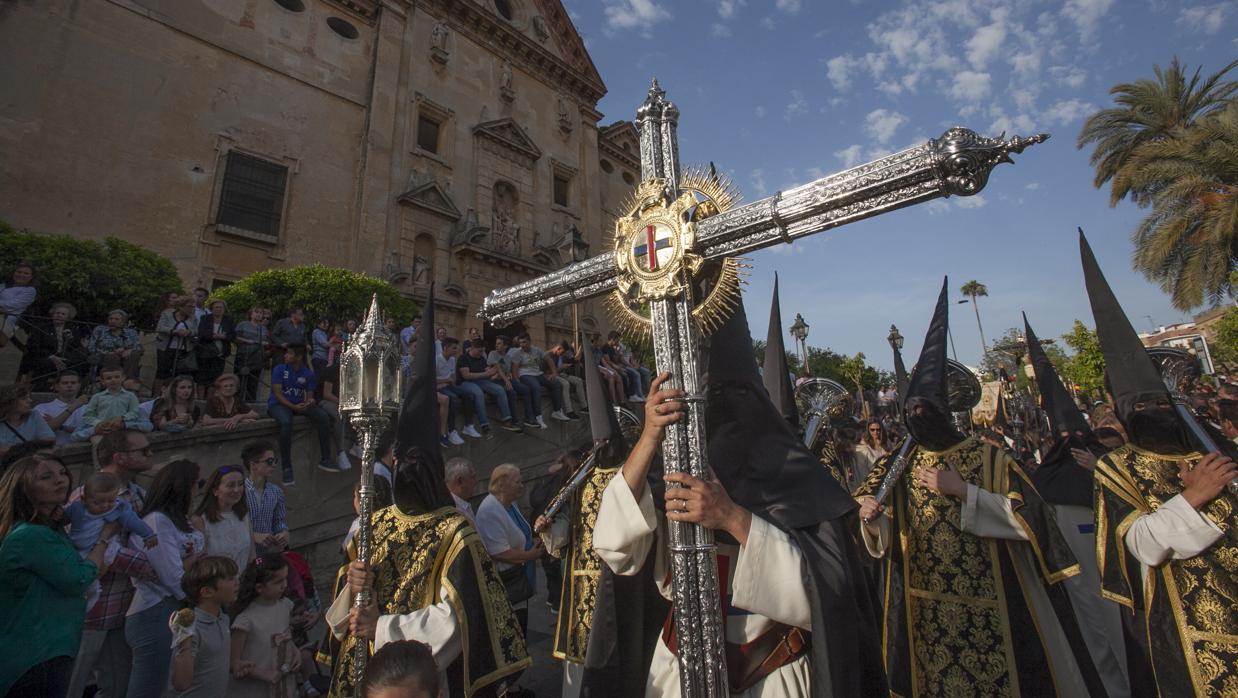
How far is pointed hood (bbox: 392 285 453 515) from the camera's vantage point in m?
3.37

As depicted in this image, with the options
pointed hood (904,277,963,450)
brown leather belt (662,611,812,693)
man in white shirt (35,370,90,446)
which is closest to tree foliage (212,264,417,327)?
man in white shirt (35,370,90,446)

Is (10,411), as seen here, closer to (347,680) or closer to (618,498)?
(347,680)

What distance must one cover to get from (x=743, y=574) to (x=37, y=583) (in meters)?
3.58

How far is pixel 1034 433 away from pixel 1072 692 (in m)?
13.7

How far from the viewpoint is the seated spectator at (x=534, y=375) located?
11133 millimetres

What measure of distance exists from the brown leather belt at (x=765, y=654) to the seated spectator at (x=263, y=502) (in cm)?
437

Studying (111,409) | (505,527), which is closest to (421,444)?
(505,527)

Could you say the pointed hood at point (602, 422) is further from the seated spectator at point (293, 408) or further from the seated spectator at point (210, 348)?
the seated spectator at point (210, 348)

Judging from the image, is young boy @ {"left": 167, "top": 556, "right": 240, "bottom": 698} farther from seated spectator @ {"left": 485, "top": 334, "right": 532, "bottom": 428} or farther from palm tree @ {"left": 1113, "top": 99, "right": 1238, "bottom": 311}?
palm tree @ {"left": 1113, "top": 99, "right": 1238, "bottom": 311}

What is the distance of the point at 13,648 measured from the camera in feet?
9.55

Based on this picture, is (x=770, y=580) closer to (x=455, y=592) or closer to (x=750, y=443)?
(x=750, y=443)

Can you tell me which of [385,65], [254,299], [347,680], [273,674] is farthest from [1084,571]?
[385,65]

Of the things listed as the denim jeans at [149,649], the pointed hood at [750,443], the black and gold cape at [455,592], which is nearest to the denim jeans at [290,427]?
the denim jeans at [149,649]

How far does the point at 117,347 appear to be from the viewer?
8125mm
